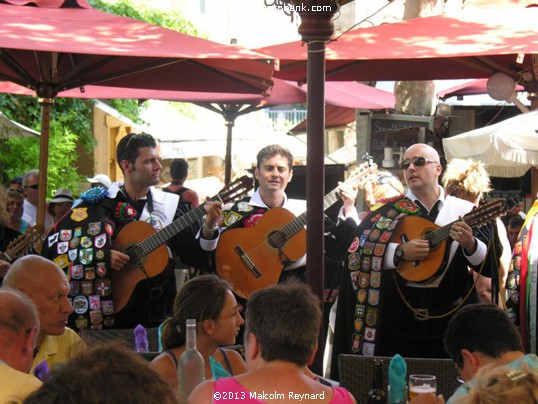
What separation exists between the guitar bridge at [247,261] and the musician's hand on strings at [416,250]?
1015 mm

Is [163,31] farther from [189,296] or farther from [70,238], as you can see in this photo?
[189,296]

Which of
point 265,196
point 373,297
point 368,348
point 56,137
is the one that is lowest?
point 56,137

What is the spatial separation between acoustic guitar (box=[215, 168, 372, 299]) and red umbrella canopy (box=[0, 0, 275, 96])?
3.17ft

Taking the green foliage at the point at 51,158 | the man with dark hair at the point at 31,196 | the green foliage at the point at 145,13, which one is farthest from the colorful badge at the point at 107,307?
the green foliage at the point at 145,13

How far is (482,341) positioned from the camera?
12.5 ft

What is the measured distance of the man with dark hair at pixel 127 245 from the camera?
6.03 m

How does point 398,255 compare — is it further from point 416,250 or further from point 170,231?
point 170,231

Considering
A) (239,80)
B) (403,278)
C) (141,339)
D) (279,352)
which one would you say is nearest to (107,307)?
(141,339)

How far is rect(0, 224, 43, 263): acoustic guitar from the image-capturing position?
258 inches

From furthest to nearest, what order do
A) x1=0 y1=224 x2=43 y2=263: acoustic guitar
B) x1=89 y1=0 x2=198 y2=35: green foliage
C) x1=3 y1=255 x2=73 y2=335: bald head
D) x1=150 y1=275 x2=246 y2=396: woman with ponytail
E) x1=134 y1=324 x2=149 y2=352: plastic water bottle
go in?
x1=89 y1=0 x2=198 y2=35: green foliage < x1=0 y1=224 x2=43 y2=263: acoustic guitar < x1=134 y1=324 x2=149 y2=352: plastic water bottle < x1=3 y1=255 x2=73 y2=335: bald head < x1=150 y1=275 x2=246 y2=396: woman with ponytail

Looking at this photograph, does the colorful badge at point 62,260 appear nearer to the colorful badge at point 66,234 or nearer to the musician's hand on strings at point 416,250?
the colorful badge at point 66,234

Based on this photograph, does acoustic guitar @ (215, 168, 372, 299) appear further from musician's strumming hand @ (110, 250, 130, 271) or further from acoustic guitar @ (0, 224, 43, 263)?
acoustic guitar @ (0, 224, 43, 263)

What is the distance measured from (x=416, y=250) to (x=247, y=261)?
1.16 m

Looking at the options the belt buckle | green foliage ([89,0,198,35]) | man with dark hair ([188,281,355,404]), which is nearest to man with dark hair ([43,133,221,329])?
the belt buckle
